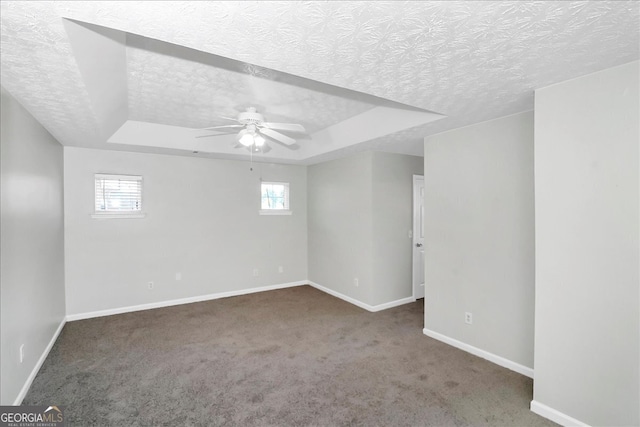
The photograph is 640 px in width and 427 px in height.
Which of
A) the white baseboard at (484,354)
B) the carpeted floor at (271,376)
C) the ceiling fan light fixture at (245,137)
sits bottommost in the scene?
the carpeted floor at (271,376)

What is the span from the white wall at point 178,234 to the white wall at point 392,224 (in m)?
1.94

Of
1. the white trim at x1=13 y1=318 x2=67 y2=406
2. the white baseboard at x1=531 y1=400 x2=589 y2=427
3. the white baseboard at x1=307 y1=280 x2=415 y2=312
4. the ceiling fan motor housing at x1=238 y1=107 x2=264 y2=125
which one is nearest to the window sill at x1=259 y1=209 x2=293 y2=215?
the white baseboard at x1=307 y1=280 x2=415 y2=312

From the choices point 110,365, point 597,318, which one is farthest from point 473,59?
point 110,365

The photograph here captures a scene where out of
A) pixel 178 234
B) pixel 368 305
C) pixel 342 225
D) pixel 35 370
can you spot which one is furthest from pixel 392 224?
pixel 35 370

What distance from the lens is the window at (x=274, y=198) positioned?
567 cm

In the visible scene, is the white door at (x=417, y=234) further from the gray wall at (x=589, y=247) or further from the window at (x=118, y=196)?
the window at (x=118, y=196)

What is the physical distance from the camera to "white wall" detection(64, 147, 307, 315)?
423cm

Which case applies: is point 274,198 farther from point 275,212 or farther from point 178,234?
point 178,234

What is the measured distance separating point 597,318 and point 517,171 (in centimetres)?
139

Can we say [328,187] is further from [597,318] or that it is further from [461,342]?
[597,318]

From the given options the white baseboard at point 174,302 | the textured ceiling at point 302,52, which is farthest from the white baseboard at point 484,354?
the white baseboard at point 174,302

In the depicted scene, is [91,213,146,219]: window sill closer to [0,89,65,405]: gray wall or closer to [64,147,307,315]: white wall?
[64,147,307,315]: white wall

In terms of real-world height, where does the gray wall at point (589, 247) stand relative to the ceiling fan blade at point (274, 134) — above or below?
below

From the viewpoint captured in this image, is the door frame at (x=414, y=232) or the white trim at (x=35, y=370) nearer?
the white trim at (x=35, y=370)
